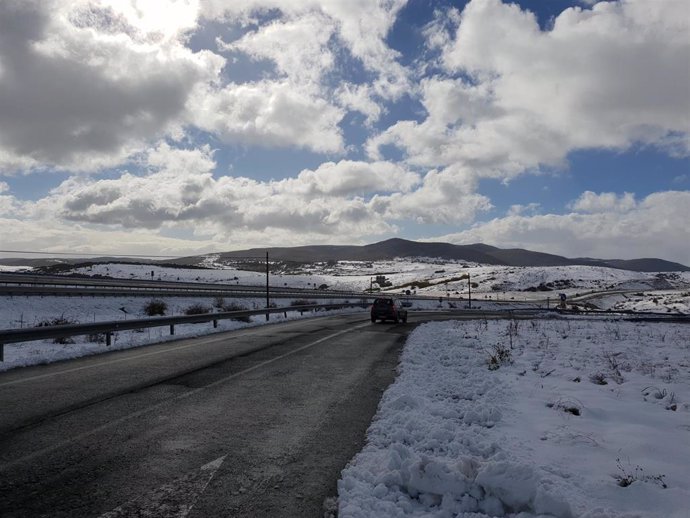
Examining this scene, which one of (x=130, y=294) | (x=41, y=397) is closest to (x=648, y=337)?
(x=41, y=397)

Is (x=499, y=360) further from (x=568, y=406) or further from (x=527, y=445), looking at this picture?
(x=527, y=445)

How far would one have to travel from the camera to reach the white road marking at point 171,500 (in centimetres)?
355

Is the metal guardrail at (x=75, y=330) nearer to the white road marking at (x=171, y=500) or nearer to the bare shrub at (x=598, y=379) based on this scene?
the white road marking at (x=171, y=500)

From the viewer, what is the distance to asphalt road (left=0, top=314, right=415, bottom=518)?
150 inches

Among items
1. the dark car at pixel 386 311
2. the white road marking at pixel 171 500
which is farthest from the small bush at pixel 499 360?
the dark car at pixel 386 311

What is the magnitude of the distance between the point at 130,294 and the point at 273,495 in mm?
32118

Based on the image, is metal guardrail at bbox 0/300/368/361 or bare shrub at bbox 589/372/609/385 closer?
bare shrub at bbox 589/372/609/385

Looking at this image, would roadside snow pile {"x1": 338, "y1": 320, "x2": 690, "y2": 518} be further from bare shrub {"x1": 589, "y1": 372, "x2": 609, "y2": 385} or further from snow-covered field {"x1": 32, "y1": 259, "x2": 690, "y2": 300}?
snow-covered field {"x1": 32, "y1": 259, "x2": 690, "y2": 300}

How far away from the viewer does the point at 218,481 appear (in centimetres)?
419

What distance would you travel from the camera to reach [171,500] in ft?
12.4

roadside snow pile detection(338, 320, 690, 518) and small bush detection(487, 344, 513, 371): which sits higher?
roadside snow pile detection(338, 320, 690, 518)

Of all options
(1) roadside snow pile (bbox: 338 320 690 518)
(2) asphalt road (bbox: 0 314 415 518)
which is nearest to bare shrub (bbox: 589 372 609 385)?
(1) roadside snow pile (bbox: 338 320 690 518)

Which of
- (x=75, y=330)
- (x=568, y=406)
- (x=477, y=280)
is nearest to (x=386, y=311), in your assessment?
(x=75, y=330)

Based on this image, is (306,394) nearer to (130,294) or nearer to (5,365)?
(5,365)
